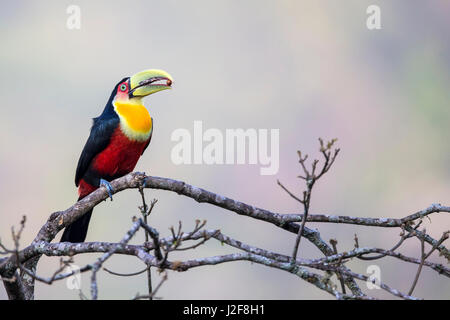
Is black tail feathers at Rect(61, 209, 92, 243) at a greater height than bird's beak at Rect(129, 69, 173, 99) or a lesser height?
lesser

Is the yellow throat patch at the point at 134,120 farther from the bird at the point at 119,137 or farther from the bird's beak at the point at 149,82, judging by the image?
the bird's beak at the point at 149,82

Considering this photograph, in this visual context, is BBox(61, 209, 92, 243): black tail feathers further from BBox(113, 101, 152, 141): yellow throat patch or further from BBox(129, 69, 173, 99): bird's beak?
BBox(129, 69, 173, 99): bird's beak

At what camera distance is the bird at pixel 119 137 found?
18.6 feet

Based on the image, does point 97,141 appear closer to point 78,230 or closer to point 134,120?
point 134,120

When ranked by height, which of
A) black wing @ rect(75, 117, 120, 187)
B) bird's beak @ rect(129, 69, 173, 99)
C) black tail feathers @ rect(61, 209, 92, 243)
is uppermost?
bird's beak @ rect(129, 69, 173, 99)

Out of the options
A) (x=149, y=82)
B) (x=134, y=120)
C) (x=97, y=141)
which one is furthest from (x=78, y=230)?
(x=149, y=82)

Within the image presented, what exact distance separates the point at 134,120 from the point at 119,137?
9.5 inches

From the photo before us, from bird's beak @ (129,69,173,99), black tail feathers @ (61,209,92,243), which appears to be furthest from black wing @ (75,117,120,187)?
black tail feathers @ (61,209,92,243)

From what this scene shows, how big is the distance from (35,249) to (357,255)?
249 cm

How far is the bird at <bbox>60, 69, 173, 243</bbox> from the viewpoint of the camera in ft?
18.6

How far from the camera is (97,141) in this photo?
566cm

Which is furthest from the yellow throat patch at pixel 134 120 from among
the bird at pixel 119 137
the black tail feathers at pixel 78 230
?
the black tail feathers at pixel 78 230
